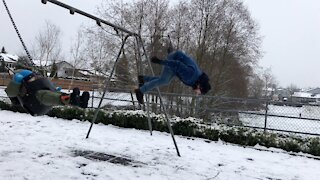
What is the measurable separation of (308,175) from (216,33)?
1235 cm

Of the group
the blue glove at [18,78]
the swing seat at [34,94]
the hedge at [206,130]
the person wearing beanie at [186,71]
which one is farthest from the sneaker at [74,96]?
the hedge at [206,130]

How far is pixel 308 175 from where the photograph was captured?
5.96 meters

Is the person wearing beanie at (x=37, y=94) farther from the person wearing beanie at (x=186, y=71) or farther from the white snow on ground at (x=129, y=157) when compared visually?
the person wearing beanie at (x=186, y=71)

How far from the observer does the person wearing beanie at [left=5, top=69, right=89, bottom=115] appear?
4262 millimetres

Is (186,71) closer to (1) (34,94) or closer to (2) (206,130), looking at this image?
(1) (34,94)

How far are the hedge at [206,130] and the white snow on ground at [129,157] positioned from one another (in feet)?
0.96

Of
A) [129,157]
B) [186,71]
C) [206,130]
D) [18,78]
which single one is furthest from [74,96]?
[206,130]

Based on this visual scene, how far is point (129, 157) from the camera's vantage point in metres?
6.09

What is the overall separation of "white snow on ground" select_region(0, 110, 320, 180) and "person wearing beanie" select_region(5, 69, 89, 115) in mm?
959

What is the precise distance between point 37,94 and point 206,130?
511 cm

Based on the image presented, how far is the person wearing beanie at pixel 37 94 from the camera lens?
14.0 feet

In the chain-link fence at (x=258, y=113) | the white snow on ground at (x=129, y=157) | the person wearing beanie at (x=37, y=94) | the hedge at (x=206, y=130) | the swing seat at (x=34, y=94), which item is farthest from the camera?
the chain-link fence at (x=258, y=113)

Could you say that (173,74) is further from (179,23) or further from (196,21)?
(196,21)

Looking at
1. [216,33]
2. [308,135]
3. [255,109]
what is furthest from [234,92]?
[308,135]
